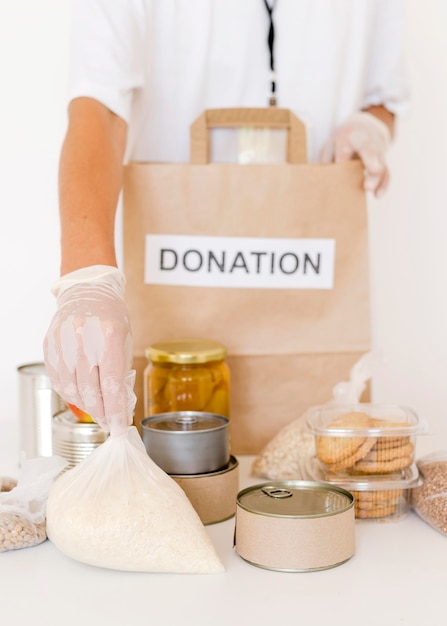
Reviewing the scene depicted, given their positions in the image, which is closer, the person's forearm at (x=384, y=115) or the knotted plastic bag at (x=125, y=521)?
the knotted plastic bag at (x=125, y=521)

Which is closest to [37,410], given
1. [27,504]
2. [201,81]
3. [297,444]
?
[27,504]

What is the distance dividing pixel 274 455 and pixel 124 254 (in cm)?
38

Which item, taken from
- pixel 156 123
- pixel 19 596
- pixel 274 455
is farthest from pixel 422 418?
pixel 156 123

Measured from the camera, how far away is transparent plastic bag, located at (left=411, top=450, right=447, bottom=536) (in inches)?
36.8

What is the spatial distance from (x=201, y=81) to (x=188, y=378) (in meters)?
0.57

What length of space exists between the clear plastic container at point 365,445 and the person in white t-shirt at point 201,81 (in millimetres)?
360

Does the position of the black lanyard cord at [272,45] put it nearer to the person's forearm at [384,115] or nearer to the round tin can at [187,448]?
the person's forearm at [384,115]

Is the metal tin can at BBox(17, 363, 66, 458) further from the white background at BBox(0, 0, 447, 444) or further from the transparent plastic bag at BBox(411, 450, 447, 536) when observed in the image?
the white background at BBox(0, 0, 447, 444)

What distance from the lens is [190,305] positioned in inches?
50.5

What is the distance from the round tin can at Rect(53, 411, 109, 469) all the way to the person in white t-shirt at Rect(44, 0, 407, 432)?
193mm

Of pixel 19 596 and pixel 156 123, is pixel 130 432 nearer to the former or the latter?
pixel 19 596

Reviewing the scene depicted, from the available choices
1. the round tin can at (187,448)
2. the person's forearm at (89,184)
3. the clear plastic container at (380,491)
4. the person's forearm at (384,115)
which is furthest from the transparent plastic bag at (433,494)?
the person's forearm at (384,115)

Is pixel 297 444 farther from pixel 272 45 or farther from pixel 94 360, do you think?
pixel 272 45

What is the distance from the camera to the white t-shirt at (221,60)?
1328 millimetres
